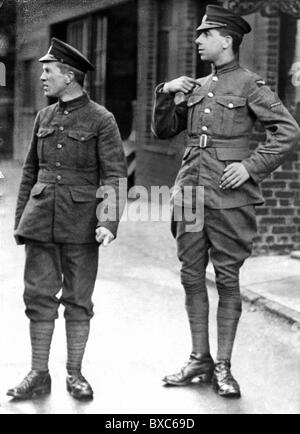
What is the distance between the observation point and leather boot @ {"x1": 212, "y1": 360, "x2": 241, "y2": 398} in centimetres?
447

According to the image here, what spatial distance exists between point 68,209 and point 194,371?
1144 mm

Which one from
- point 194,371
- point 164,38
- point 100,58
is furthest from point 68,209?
point 100,58

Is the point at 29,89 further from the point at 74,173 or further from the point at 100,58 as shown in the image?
the point at 74,173

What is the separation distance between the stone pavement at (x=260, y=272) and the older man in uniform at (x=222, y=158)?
155 centimetres

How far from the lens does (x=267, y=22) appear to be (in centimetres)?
807

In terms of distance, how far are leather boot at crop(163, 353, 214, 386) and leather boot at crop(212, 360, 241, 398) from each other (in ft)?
0.31

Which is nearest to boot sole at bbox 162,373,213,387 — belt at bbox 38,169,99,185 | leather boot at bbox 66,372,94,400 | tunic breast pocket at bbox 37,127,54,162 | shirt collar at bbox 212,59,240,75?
leather boot at bbox 66,372,94,400

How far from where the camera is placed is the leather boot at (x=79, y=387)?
4.35 m

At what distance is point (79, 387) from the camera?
4.39 m

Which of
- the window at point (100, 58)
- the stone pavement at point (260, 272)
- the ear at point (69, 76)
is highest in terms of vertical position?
the window at point (100, 58)

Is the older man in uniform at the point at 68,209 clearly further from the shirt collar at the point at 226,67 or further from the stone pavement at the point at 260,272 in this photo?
the stone pavement at the point at 260,272

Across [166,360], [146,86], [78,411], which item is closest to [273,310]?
[166,360]

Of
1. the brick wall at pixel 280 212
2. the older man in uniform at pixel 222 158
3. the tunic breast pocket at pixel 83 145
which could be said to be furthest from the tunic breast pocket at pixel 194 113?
the brick wall at pixel 280 212
